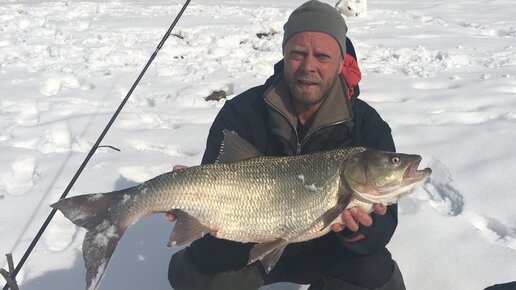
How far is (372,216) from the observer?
2.44 m

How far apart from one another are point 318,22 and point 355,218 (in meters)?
1.17

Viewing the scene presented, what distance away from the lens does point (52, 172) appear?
402cm

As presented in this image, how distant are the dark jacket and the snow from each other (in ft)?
1.57

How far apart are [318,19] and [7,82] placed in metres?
4.82

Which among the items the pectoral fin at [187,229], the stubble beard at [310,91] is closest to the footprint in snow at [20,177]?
the pectoral fin at [187,229]

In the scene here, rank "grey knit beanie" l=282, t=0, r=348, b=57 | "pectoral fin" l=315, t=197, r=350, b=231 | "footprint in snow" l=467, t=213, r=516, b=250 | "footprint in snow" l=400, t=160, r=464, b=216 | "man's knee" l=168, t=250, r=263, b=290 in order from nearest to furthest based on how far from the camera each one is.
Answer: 1. "pectoral fin" l=315, t=197, r=350, b=231
2. "man's knee" l=168, t=250, r=263, b=290
3. "grey knit beanie" l=282, t=0, r=348, b=57
4. "footprint in snow" l=467, t=213, r=516, b=250
5. "footprint in snow" l=400, t=160, r=464, b=216

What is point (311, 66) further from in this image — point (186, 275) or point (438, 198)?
point (438, 198)

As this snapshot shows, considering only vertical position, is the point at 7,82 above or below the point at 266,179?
below

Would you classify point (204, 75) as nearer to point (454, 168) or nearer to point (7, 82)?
point (7, 82)

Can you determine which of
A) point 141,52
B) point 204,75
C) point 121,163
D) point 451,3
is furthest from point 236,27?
point 451,3

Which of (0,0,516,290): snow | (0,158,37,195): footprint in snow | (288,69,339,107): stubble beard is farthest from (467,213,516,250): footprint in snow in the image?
(0,158,37,195): footprint in snow

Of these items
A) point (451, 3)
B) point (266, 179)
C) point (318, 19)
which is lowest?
Answer: point (451, 3)

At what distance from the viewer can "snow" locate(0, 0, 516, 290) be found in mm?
3090

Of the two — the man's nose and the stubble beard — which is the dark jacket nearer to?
the stubble beard
